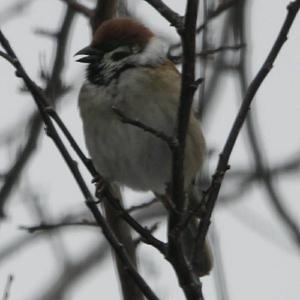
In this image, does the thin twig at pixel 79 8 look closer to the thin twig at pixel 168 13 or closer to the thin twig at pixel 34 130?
the thin twig at pixel 34 130

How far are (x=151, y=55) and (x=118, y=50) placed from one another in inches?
6.8

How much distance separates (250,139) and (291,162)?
1.20 meters

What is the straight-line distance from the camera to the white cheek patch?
380cm

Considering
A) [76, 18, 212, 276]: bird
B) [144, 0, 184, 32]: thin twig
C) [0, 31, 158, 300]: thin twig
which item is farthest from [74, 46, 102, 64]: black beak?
[0, 31, 158, 300]: thin twig

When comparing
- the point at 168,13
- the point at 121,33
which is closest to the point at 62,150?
the point at 168,13

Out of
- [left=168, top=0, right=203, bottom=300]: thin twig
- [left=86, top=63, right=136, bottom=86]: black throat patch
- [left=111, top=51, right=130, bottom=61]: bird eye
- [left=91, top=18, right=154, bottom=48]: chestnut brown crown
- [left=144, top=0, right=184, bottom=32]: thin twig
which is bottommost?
[left=168, top=0, right=203, bottom=300]: thin twig

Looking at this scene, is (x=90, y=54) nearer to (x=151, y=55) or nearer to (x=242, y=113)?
(x=151, y=55)

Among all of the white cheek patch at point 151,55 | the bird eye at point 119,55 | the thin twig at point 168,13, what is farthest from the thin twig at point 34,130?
the thin twig at point 168,13

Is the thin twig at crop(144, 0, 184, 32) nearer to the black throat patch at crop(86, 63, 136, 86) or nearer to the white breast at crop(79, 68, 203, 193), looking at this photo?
the white breast at crop(79, 68, 203, 193)

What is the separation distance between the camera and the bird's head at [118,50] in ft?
12.4

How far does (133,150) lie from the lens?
3557mm

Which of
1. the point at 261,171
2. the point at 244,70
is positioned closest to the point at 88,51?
the point at 244,70

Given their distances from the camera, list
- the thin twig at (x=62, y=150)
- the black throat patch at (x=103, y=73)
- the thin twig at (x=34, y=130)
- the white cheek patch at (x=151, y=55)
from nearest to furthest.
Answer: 1. the thin twig at (x=62, y=150)
2. the thin twig at (x=34, y=130)
3. the black throat patch at (x=103, y=73)
4. the white cheek patch at (x=151, y=55)

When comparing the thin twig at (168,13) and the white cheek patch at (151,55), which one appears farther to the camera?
the white cheek patch at (151,55)
